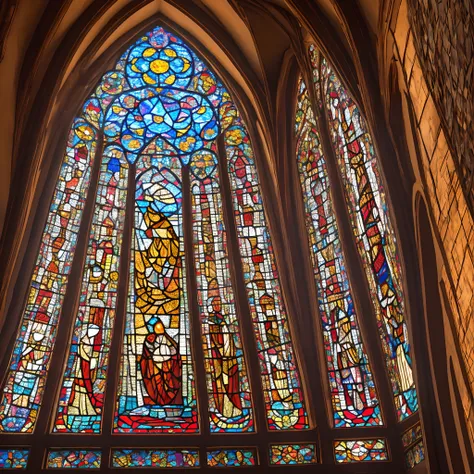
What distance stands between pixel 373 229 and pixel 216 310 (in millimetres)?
2133

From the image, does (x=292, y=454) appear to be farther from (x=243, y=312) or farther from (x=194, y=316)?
(x=194, y=316)

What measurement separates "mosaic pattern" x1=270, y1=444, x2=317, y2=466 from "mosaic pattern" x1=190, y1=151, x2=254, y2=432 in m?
0.41

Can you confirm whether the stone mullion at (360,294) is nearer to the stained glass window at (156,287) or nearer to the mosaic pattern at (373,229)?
the mosaic pattern at (373,229)

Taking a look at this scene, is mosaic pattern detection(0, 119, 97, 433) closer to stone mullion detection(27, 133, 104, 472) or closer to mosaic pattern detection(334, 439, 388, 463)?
stone mullion detection(27, 133, 104, 472)

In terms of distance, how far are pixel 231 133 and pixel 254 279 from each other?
93.4 inches

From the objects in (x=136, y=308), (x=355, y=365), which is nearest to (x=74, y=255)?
(x=136, y=308)

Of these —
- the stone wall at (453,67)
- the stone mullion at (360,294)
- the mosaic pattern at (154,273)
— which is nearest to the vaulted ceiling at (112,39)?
the mosaic pattern at (154,273)

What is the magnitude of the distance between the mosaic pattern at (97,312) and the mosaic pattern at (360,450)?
105 inches

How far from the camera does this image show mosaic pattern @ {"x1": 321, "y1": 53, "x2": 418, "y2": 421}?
30.5 feet

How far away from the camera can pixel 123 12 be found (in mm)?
11656

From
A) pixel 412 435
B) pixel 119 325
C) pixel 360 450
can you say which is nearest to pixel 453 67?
pixel 412 435

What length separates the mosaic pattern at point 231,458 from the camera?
9.23m

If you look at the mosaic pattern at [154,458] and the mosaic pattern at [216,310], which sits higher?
the mosaic pattern at [216,310]

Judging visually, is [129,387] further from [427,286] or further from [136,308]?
[427,286]
